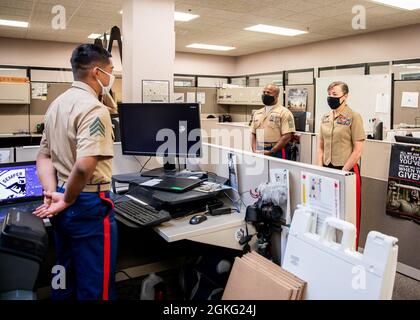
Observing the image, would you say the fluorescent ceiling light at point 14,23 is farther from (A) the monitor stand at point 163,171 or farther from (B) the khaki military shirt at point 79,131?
(B) the khaki military shirt at point 79,131

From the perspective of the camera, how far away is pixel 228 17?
5555 millimetres

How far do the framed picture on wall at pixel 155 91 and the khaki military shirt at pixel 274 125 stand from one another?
106 cm

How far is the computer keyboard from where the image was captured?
5.32 ft

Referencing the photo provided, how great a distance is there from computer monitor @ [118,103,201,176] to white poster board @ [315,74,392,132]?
2.73 meters

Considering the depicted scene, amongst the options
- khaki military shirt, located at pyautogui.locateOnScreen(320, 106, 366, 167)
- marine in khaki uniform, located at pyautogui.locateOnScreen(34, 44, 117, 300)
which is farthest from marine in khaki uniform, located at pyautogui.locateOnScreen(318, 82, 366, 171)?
marine in khaki uniform, located at pyautogui.locateOnScreen(34, 44, 117, 300)

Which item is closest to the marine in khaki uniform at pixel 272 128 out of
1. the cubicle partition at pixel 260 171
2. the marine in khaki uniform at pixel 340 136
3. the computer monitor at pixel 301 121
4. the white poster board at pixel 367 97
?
the marine in khaki uniform at pixel 340 136

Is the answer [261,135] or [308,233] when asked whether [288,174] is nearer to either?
[308,233]

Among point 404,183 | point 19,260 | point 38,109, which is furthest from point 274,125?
point 38,109

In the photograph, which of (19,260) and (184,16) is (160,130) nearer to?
(19,260)

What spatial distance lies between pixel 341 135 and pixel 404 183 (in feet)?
1.91

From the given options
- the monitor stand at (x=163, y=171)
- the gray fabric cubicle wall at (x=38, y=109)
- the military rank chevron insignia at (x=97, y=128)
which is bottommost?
→ the monitor stand at (x=163, y=171)

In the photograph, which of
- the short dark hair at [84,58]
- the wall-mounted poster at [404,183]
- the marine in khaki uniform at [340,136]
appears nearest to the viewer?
the short dark hair at [84,58]

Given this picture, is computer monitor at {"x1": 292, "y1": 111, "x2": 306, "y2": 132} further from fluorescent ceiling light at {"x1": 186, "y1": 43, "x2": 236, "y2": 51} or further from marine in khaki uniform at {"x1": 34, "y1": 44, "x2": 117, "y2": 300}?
fluorescent ceiling light at {"x1": 186, "y1": 43, "x2": 236, "y2": 51}

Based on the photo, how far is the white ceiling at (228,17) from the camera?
4.81m
